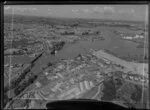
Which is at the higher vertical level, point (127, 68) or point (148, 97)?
point (127, 68)

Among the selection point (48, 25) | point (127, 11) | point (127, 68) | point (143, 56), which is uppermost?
point (127, 11)

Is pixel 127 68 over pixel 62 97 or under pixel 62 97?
over

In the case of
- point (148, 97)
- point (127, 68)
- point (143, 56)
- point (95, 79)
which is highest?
point (143, 56)

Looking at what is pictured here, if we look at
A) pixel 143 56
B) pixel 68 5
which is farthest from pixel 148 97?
pixel 68 5

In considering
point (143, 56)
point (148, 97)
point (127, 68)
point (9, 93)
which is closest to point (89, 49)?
point (127, 68)

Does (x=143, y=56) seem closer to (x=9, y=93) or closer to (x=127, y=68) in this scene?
(x=127, y=68)

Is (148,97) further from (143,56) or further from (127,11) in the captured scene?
(127,11)
